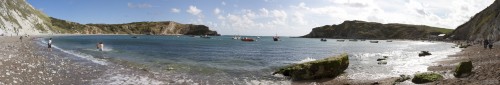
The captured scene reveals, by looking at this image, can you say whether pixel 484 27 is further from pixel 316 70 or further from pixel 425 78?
pixel 425 78

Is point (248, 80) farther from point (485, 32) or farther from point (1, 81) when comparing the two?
point (485, 32)

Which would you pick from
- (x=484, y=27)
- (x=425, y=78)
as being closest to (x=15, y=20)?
(x=484, y=27)

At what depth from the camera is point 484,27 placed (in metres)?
108

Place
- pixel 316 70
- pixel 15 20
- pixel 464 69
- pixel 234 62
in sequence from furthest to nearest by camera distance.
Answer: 1. pixel 15 20
2. pixel 234 62
3. pixel 316 70
4. pixel 464 69

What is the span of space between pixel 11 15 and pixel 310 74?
175m

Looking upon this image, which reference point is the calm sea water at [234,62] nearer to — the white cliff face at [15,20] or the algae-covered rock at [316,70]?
the algae-covered rock at [316,70]

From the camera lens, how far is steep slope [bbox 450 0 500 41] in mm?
86438

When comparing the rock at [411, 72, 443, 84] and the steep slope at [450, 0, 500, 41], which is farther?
the steep slope at [450, 0, 500, 41]

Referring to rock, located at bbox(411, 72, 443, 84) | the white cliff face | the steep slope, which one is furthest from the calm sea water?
the white cliff face

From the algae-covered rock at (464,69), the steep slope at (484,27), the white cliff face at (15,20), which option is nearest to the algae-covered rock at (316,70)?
the algae-covered rock at (464,69)

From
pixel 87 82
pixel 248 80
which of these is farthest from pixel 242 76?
pixel 87 82

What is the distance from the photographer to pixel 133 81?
962 inches

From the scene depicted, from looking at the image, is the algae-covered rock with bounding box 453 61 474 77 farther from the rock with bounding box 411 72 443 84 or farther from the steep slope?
the steep slope

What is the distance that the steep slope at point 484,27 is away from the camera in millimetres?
86438
